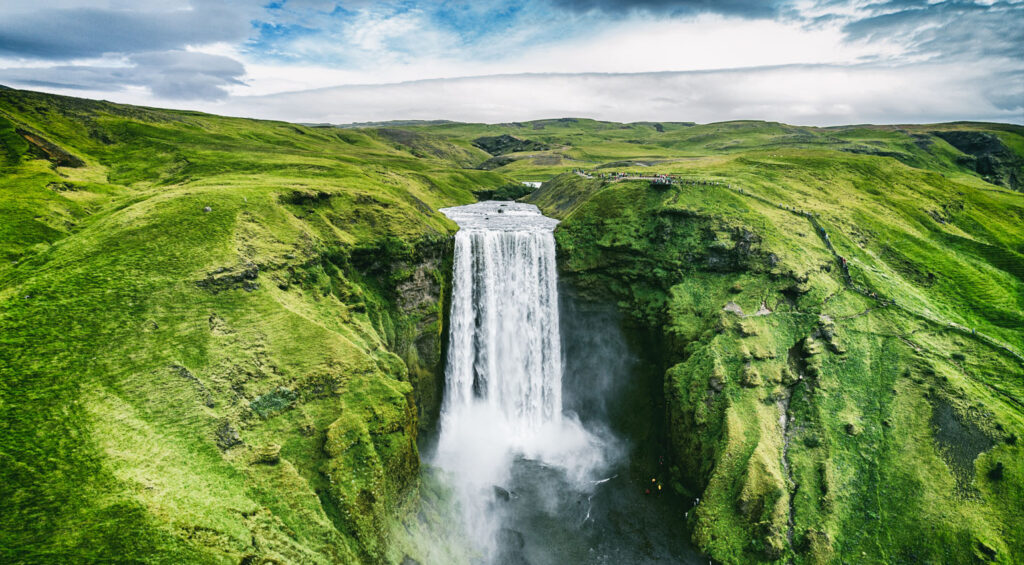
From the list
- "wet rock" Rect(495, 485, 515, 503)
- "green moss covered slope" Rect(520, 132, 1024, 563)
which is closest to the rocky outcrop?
"green moss covered slope" Rect(520, 132, 1024, 563)

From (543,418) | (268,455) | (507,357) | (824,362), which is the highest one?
(268,455)

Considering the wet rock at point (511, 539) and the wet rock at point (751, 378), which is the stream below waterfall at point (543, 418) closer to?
the wet rock at point (511, 539)

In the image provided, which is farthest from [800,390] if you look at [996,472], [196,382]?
[196,382]

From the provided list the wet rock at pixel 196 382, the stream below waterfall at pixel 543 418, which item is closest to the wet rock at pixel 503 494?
the stream below waterfall at pixel 543 418

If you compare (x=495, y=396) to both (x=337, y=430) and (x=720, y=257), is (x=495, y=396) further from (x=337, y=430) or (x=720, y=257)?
(x=720, y=257)

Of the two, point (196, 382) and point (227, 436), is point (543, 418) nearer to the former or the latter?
point (227, 436)

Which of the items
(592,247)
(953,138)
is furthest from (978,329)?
(953,138)
